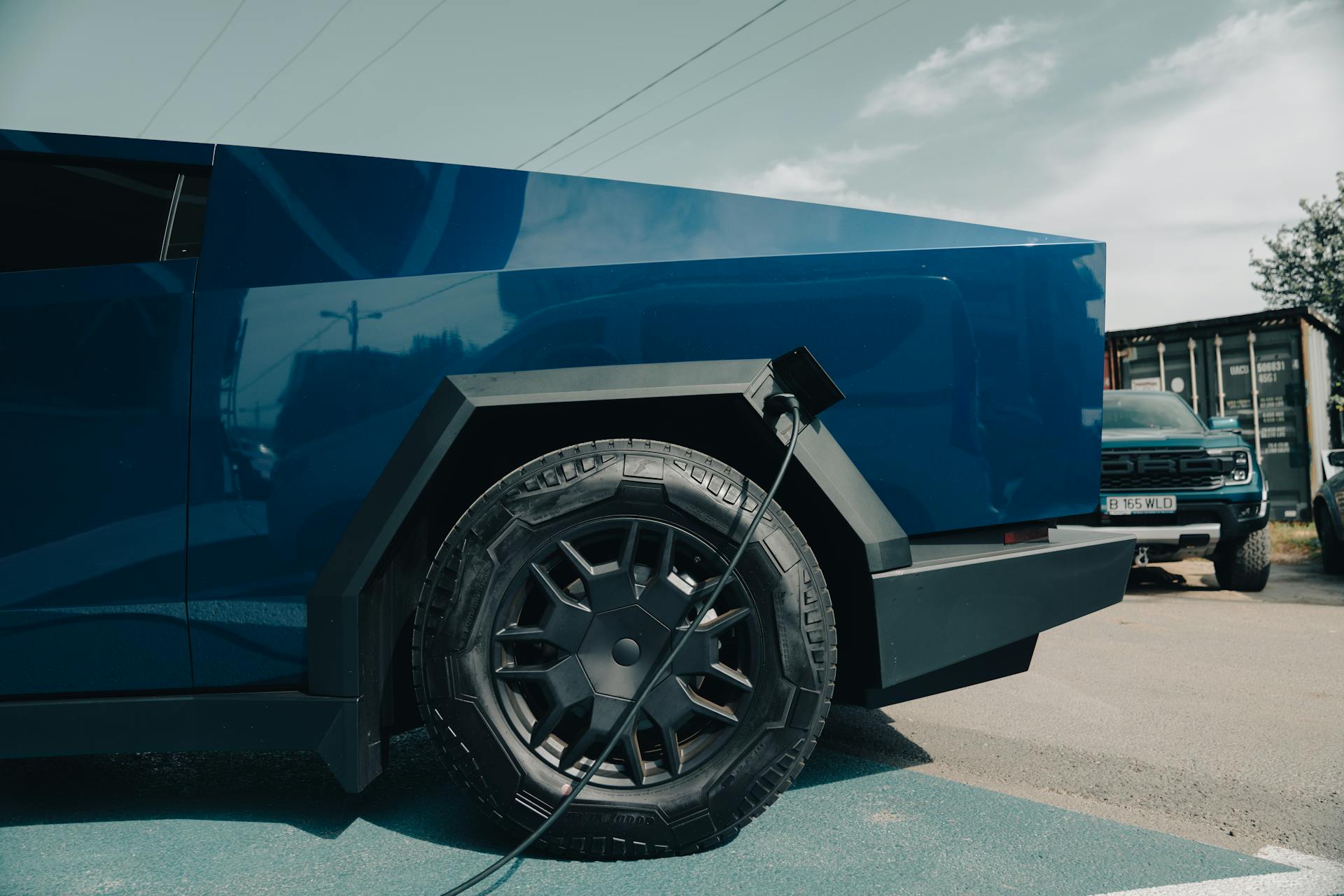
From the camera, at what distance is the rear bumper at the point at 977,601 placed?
1946 mm

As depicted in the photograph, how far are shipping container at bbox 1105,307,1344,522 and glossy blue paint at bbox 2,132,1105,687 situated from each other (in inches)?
425

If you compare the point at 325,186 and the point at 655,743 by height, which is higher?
the point at 325,186

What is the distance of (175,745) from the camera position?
1.90m

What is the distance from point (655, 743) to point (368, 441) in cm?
93

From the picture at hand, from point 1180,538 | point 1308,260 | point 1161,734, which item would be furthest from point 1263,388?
point 1308,260

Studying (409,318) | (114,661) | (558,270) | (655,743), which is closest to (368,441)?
(409,318)

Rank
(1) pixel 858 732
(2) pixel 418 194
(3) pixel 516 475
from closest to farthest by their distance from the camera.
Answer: (3) pixel 516 475, (2) pixel 418 194, (1) pixel 858 732

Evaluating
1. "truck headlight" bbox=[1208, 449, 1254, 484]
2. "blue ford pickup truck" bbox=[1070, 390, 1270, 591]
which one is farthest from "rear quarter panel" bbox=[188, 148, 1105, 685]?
"truck headlight" bbox=[1208, 449, 1254, 484]

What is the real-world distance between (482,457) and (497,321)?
1.15ft

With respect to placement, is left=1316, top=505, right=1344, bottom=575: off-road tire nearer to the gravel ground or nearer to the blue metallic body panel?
the gravel ground

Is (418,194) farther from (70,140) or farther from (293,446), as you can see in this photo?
(70,140)

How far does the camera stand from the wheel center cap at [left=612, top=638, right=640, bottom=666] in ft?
5.97

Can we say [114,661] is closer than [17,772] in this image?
Yes

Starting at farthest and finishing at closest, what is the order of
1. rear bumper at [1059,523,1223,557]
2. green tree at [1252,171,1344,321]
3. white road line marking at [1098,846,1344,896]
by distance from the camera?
green tree at [1252,171,1344,321]
rear bumper at [1059,523,1223,557]
white road line marking at [1098,846,1344,896]
